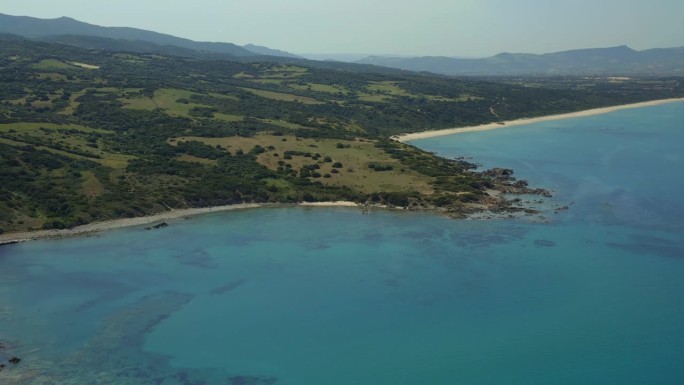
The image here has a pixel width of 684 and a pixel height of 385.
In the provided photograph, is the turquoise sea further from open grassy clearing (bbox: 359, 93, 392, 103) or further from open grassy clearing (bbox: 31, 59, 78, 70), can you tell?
open grassy clearing (bbox: 359, 93, 392, 103)

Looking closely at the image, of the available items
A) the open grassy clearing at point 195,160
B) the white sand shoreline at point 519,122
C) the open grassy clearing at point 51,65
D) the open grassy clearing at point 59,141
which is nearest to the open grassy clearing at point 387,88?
the white sand shoreline at point 519,122

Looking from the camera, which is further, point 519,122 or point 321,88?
point 321,88

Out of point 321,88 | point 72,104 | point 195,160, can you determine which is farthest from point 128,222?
point 321,88

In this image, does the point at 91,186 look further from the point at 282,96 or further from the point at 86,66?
the point at 86,66

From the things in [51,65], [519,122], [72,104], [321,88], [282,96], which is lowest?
[519,122]

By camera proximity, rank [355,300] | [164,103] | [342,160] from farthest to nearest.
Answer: [164,103], [342,160], [355,300]

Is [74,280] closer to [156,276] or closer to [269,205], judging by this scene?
[156,276]
